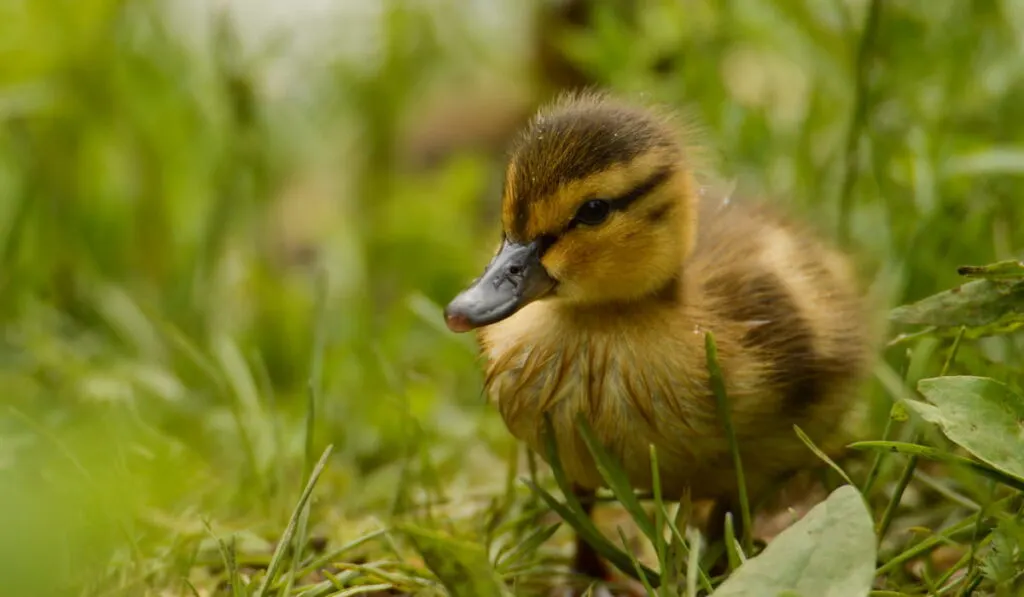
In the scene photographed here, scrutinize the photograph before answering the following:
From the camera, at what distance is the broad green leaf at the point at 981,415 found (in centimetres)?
122

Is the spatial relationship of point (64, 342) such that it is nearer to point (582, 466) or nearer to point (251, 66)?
point (251, 66)

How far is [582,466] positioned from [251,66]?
1515mm

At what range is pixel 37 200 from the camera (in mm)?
2682

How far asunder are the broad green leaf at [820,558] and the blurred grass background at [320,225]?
1.42 ft

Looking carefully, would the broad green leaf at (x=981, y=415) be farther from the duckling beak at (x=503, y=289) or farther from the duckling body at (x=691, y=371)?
the duckling beak at (x=503, y=289)

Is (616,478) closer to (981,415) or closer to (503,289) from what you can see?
(503,289)

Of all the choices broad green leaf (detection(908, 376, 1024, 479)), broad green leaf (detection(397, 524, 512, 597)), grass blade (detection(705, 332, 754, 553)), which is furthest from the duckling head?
broad green leaf (detection(908, 376, 1024, 479))

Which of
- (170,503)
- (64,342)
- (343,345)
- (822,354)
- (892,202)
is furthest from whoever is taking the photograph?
(64,342)

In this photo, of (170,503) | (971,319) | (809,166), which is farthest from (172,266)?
(971,319)

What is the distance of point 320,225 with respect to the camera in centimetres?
366

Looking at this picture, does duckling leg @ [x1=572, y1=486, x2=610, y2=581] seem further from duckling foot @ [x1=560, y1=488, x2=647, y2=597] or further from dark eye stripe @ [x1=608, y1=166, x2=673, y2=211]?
dark eye stripe @ [x1=608, y1=166, x2=673, y2=211]

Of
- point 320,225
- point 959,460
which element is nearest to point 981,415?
point 959,460

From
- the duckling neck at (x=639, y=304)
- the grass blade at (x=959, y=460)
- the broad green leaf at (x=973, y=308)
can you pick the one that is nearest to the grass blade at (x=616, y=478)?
the duckling neck at (x=639, y=304)

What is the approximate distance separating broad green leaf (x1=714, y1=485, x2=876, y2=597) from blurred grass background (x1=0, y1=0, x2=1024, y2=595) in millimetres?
432
